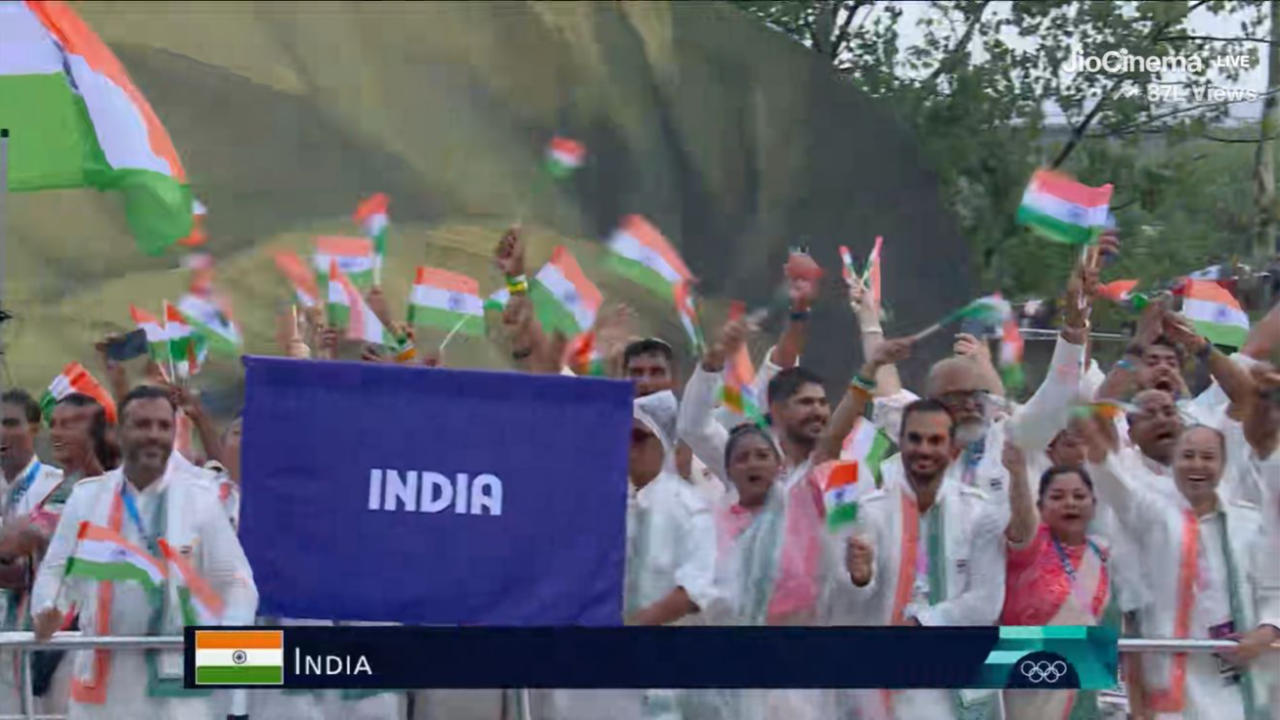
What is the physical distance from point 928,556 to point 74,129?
317 centimetres

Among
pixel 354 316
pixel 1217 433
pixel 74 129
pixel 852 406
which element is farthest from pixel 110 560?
pixel 1217 433

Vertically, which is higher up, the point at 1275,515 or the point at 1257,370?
the point at 1257,370

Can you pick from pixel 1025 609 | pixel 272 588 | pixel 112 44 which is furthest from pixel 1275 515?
pixel 112 44

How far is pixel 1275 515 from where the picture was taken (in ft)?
24.8

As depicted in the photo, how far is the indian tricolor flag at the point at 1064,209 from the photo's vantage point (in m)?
7.48

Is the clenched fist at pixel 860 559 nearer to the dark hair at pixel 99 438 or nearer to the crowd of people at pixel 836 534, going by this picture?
the crowd of people at pixel 836 534

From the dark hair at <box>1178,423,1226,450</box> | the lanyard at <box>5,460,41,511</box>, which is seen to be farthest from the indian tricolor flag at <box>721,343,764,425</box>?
the lanyard at <box>5,460,41,511</box>

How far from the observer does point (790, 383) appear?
772cm

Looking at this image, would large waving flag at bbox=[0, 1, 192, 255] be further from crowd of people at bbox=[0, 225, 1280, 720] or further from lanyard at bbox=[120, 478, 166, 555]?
lanyard at bbox=[120, 478, 166, 555]

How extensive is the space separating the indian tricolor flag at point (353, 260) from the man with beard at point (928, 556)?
2.48 metres

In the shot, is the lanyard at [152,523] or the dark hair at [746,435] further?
the dark hair at [746,435]

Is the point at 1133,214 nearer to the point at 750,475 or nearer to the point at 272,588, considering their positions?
the point at 750,475

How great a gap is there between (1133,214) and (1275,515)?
2.51 m

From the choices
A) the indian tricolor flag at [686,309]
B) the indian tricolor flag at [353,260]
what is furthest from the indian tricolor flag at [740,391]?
the indian tricolor flag at [353,260]
